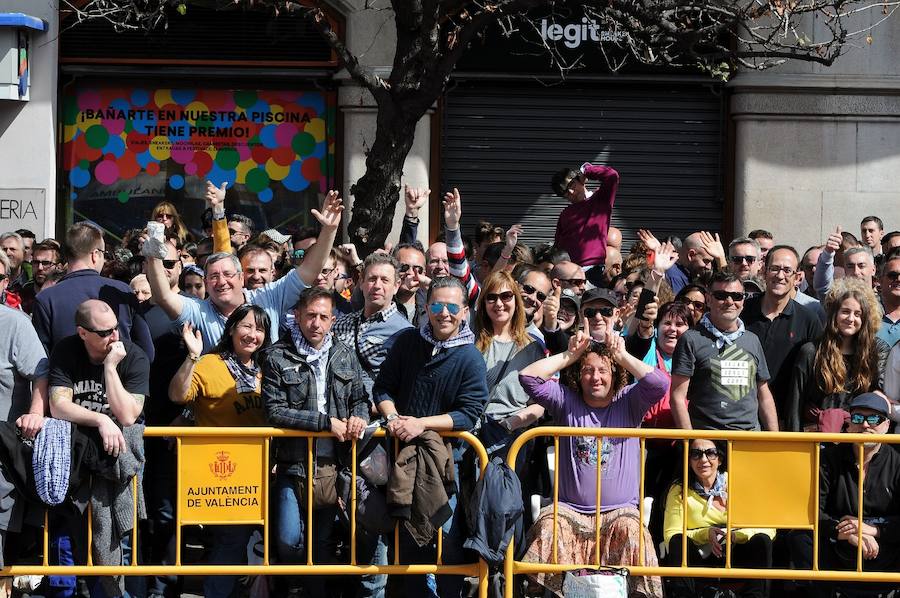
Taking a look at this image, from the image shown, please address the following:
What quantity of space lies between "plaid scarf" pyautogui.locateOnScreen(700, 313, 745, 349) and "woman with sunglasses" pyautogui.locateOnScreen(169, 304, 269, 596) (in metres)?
2.74

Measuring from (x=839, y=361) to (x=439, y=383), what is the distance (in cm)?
268

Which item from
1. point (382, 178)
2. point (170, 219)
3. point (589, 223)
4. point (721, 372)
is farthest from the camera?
point (170, 219)

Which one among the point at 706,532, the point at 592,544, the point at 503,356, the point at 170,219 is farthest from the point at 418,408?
the point at 170,219

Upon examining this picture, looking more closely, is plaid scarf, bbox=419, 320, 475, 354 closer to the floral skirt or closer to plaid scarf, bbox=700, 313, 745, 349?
the floral skirt

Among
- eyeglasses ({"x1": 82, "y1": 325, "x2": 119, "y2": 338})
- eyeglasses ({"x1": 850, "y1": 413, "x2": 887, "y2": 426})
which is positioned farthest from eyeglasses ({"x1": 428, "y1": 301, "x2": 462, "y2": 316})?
eyeglasses ({"x1": 850, "y1": 413, "x2": 887, "y2": 426})

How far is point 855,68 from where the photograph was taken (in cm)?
1496

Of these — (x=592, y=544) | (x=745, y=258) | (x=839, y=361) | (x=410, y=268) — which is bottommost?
(x=592, y=544)

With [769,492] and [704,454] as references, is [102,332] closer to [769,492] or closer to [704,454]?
[704,454]

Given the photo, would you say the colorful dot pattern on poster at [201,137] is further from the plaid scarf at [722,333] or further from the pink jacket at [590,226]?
the plaid scarf at [722,333]

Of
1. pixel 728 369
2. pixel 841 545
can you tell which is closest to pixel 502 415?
pixel 728 369

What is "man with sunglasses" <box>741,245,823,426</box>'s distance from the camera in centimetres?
898

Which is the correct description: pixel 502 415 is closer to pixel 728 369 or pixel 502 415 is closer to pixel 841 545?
pixel 728 369

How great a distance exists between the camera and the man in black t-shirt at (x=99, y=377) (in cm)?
727

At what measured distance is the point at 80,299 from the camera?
821 centimetres
